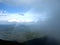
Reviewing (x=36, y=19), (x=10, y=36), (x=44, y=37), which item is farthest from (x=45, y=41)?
(x=10, y=36)

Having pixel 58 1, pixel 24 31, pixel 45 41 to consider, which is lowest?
pixel 45 41

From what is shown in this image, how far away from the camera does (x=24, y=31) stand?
37.8 inches

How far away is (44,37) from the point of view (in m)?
0.96

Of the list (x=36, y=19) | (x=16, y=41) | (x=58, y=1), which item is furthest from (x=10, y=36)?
(x=58, y=1)

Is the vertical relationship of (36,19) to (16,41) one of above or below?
above

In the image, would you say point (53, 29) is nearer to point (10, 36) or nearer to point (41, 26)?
point (41, 26)

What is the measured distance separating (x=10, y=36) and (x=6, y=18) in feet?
0.67

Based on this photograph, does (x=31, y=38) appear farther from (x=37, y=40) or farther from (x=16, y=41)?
(x=16, y=41)

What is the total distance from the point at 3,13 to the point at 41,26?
44 cm

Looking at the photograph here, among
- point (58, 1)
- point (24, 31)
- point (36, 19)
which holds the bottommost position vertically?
point (24, 31)

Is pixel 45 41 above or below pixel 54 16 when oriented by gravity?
below

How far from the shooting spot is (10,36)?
970 millimetres

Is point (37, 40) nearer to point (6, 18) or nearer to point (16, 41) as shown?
point (16, 41)

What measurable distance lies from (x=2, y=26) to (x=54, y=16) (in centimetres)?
57
